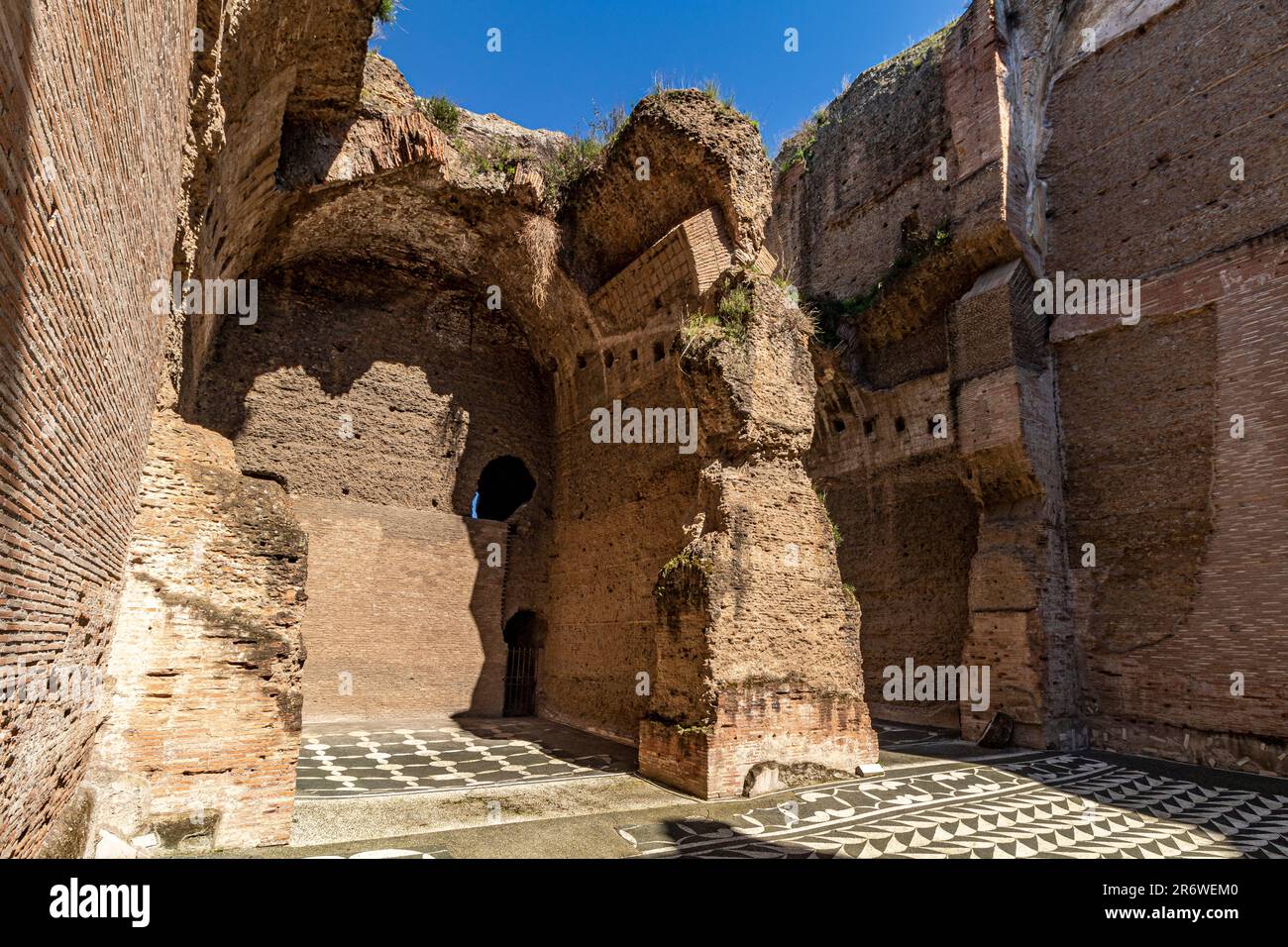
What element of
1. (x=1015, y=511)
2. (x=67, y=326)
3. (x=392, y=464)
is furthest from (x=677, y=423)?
(x=67, y=326)

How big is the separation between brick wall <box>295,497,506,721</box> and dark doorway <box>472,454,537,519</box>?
137 centimetres

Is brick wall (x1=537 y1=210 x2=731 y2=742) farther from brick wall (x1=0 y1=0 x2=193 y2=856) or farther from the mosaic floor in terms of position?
brick wall (x1=0 y1=0 x2=193 y2=856)

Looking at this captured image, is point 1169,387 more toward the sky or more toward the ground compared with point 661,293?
more toward the ground

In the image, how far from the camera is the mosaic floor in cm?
631

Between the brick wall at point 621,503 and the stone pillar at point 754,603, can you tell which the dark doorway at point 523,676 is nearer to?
the brick wall at point 621,503

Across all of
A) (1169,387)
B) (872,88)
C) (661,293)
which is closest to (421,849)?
(661,293)

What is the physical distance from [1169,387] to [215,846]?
1142 centimetres

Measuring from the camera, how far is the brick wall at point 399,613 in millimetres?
9047

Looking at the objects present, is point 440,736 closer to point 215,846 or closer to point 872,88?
point 215,846

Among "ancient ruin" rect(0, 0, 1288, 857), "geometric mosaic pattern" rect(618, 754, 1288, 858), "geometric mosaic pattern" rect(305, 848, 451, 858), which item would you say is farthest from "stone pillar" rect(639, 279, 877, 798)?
"geometric mosaic pattern" rect(305, 848, 451, 858)

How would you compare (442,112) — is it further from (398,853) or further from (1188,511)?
(1188,511)

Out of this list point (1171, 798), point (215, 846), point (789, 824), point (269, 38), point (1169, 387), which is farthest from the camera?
point (1169, 387)

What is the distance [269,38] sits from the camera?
626 cm

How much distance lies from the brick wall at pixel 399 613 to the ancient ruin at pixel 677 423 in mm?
48
